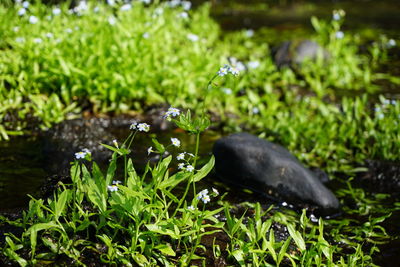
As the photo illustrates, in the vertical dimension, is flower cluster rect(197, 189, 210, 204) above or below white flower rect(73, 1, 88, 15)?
below

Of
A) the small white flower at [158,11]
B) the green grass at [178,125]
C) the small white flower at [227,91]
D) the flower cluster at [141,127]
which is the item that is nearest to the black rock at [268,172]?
the green grass at [178,125]

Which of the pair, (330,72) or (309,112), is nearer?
(309,112)

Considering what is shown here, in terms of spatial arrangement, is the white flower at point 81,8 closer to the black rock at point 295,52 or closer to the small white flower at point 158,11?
the small white flower at point 158,11

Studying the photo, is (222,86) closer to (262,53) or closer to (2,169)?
(262,53)

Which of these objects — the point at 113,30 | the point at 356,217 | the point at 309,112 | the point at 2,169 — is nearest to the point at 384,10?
the point at 309,112

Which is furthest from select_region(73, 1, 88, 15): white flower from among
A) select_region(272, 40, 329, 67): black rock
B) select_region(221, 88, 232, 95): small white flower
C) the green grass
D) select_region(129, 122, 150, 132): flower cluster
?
select_region(129, 122, 150, 132): flower cluster

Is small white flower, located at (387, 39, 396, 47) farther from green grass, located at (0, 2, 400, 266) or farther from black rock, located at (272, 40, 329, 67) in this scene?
black rock, located at (272, 40, 329, 67)
